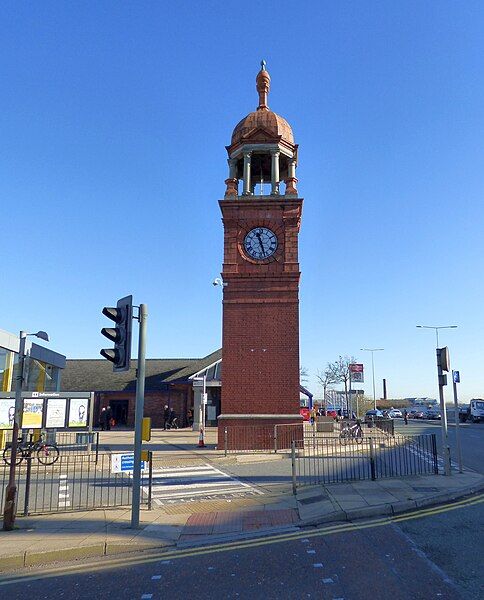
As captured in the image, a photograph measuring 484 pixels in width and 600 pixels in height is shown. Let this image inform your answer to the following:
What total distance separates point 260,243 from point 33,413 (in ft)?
41.3

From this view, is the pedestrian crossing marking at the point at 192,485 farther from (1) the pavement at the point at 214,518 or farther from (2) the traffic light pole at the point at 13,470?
(2) the traffic light pole at the point at 13,470

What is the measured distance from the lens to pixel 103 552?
723cm

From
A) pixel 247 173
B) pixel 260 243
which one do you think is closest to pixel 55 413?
pixel 260 243

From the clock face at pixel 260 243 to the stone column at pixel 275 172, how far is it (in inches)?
82.0

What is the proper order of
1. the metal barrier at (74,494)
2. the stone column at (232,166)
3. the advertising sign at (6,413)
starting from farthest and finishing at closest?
1. the stone column at (232,166)
2. the advertising sign at (6,413)
3. the metal barrier at (74,494)

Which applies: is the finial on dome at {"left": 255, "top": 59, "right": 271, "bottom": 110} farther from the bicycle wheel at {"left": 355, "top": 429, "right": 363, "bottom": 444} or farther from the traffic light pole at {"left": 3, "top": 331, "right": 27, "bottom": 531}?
the traffic light pole at {"left": 3, "top": 331, "right": 27, "bottom": 531}

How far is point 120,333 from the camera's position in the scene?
8.96 m

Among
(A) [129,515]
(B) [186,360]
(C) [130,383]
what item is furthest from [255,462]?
(B) [186,360]

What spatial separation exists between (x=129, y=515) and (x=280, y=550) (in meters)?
3.66

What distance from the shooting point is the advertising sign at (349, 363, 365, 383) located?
4125 centimetres

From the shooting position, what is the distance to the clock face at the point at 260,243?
2416 cm

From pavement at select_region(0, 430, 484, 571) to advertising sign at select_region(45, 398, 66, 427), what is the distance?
10.4 m

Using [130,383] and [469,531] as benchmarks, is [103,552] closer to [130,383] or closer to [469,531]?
[469,531]

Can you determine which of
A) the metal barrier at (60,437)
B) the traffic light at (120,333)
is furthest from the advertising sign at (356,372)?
the traffic light at (120,333)
